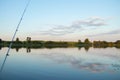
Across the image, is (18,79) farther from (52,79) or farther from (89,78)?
(89,78)

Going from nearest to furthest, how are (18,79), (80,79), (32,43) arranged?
(18,79), (80,79), (32,43)

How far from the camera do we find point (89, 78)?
48.9 ft

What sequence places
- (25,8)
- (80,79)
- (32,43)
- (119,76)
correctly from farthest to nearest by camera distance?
(32,43) < (119,76) < (80,79) < (25,8)

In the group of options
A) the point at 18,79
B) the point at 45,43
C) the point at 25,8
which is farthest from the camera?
the point at 45,43

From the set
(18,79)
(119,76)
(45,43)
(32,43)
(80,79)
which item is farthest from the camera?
(45,43)

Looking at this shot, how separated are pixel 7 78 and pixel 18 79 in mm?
1129

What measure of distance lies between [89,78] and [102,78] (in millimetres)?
1104

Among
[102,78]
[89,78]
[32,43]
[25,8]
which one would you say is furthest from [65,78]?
[32,43]

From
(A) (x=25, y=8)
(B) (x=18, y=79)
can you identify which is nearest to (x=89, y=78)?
(B) (x=18, y=79)

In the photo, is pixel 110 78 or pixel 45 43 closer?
pixel 110 78

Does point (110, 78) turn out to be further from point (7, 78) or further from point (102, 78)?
point (7, 78)

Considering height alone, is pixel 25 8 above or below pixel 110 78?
above

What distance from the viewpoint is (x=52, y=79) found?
1401cm

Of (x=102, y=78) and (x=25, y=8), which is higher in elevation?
(x=25, y=8)
